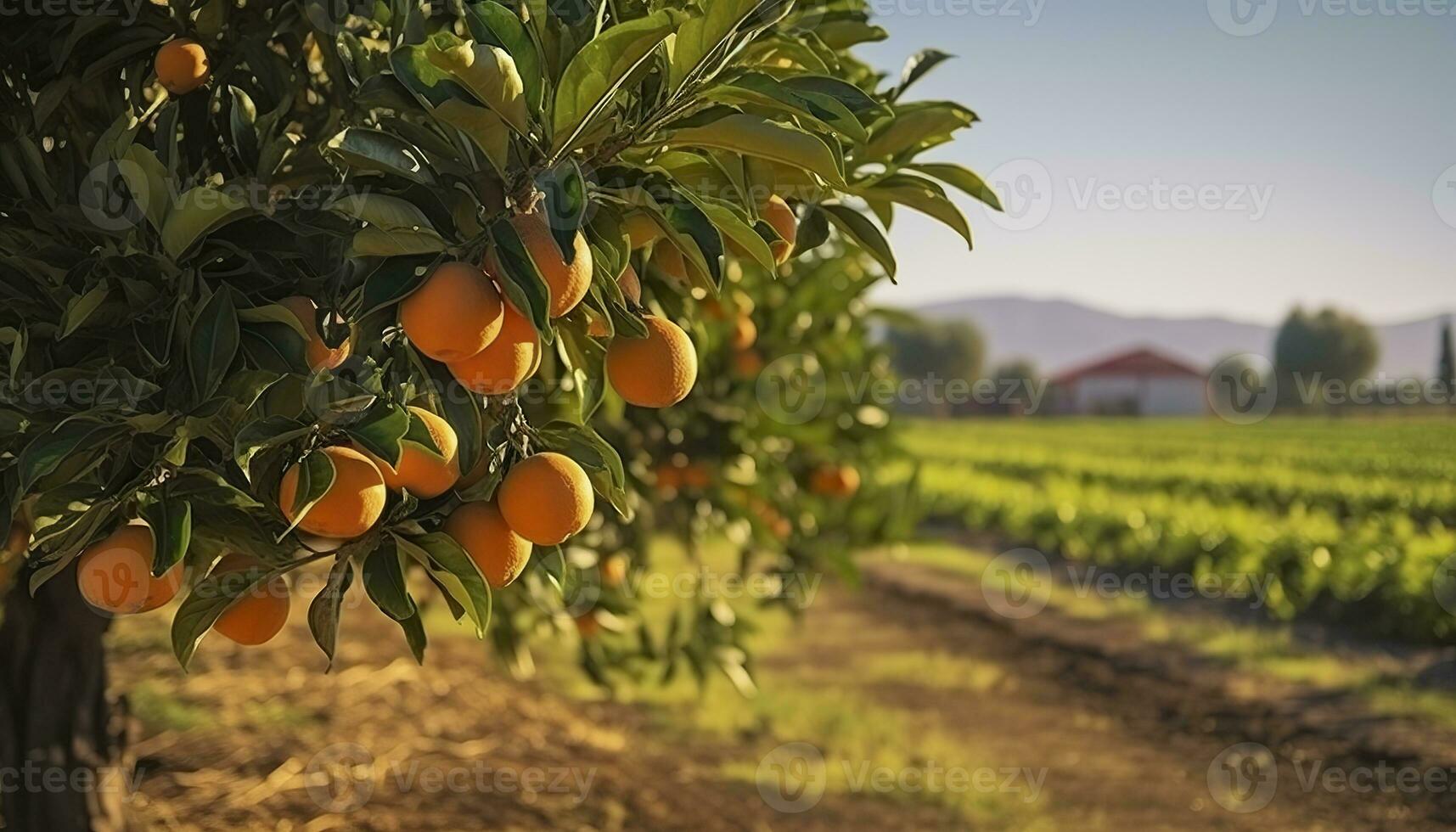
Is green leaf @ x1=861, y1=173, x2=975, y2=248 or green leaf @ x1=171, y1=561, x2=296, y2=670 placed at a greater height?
green leaf @ x1=861, y1=173, x2=975, y2=248

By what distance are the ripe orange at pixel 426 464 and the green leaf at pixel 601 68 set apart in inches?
12.2

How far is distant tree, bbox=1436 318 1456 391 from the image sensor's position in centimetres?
817

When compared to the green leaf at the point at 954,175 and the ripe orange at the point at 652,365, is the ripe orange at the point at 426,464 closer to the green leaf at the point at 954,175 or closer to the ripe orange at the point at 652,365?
the ripe orange at the point at 652,365

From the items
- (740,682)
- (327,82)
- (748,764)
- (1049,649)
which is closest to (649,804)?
(740,682)

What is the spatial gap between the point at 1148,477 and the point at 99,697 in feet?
49.0

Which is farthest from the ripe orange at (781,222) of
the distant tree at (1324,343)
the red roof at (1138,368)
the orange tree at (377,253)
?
the red roof at (1138,368)

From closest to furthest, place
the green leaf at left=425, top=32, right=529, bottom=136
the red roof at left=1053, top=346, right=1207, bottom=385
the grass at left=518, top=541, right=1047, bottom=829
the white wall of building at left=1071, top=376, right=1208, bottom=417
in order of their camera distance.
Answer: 1. the green leaf at left=425, top=32, right=529, bottom=136
2. the grass at left=518, top=541, right=1047, bottom=829
3. the white wall of building at left=1071, top=376, right=1208, bottom=417
4. the red roof at left=1053, top=346, right=1207, bottom=385

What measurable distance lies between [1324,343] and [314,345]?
2585 cm

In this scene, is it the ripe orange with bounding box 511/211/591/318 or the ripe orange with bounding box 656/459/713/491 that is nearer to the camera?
the ripe orange with bounding box 511/211/591/318

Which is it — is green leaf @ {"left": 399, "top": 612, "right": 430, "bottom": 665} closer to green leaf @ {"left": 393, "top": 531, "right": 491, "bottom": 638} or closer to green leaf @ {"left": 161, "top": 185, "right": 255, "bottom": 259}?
green leaf @ {"left": 393, "top": 531, "right": 491, "bottom": 638}

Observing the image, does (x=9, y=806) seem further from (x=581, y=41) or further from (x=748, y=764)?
(x=748, y=764)

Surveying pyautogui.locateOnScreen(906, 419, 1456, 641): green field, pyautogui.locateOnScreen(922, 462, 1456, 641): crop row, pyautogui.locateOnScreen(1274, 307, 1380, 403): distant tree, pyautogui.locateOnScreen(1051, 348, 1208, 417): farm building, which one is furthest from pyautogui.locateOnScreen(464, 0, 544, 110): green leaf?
pyautogui.locateOnScreen(1051, 348, 1208, 417): farm building

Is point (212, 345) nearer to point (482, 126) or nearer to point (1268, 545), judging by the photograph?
point (482, 126)

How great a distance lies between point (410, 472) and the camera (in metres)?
1.14
